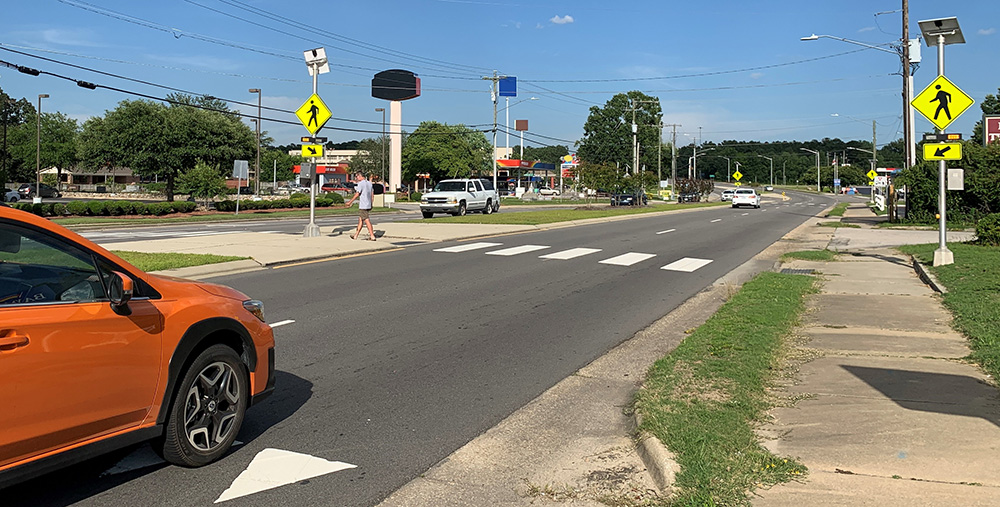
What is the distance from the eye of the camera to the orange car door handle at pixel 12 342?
3467 mm

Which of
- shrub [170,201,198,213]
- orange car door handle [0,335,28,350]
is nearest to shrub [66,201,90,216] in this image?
shrub [170,201,198,213]

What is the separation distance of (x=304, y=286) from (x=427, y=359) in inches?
203

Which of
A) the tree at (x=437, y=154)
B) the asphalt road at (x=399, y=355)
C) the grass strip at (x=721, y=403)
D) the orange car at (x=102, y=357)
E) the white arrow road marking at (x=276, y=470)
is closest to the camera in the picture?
the orange car at (x=102, y=357)

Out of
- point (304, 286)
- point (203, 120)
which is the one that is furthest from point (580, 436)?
point (203, 120)

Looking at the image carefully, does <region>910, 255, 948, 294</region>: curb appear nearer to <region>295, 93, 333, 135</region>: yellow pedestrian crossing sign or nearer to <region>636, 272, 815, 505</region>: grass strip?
<region>636, 272, 815, 505</region>: grass strip

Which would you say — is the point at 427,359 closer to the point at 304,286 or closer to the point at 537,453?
the point at 537,453

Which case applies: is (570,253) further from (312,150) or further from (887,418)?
(887,418)

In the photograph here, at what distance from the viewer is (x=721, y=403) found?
228 inches

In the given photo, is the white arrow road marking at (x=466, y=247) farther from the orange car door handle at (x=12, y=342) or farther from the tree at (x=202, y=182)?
the tree at (x=202, y=182)

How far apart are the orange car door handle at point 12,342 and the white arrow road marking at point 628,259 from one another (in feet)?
45.0

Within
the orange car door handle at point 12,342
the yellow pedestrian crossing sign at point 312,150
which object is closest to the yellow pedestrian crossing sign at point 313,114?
the yellow pedestrian crossing sign at point 312,150

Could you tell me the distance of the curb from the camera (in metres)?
12.2

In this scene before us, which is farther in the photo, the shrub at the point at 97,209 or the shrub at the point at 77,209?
the shrub at the point at 97,209

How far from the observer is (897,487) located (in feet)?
13.8
